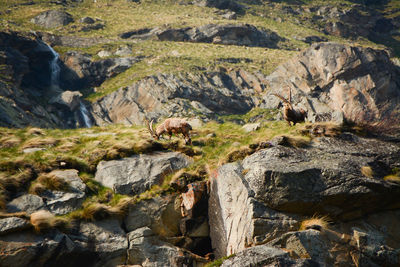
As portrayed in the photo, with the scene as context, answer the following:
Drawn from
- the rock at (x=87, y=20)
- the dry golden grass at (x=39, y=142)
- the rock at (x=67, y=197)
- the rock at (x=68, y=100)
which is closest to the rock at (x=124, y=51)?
the rock at (x=68, y=100)

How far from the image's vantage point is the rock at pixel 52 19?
9294cm

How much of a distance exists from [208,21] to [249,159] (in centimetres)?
10092

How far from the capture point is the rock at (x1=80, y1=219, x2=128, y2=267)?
10.7m

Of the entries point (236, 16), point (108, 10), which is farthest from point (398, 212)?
point (236, 16)

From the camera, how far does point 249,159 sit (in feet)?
41.2

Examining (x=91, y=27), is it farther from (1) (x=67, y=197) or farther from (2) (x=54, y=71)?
(1) (x=67, y=197)

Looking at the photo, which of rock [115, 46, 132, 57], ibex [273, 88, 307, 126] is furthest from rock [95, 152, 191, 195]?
rock [115, 46, 132, 57]

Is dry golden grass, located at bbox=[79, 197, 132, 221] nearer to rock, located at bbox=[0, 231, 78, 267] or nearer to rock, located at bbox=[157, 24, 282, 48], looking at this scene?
rock, located at bbox=[0, 231, 78, 267]

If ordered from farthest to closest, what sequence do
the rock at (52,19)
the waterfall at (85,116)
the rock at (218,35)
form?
1. the rock at (218,35)
2. the rock at (52,19)
3. the waterfall at (85,116)

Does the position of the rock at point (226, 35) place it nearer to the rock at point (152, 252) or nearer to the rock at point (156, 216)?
the rock at point (156, 216)

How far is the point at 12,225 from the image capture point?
987cm

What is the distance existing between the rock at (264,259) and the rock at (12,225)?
5.89 metres

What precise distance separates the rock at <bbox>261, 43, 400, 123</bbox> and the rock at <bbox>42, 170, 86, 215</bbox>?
61.2 meters

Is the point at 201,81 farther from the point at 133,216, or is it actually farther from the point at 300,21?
the point at 300,21
